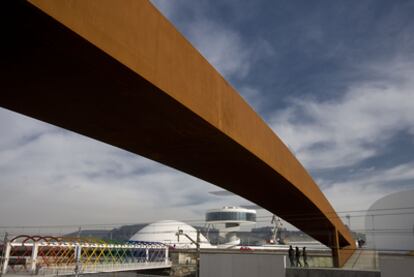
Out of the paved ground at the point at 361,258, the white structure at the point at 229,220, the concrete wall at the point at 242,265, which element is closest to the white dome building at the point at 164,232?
the white structure at the point at 229,220

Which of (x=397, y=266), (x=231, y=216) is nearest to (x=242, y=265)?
(x=397, y=266)

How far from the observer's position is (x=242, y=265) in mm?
22422

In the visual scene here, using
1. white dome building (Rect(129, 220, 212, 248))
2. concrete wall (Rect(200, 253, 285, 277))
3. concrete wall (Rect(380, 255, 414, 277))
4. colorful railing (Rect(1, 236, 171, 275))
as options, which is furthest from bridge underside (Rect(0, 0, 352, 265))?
white dome building (Rect(129, 220, 212, 248))

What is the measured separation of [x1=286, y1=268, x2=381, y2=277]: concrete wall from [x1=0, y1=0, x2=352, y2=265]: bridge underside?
8846mm

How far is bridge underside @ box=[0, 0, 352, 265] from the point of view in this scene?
198 inches

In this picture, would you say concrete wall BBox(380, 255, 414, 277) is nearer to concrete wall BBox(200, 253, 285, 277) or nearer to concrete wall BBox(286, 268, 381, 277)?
concrete wall BBox(286, 268, 381, 277)

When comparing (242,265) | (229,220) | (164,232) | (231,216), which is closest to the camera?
(242,265)

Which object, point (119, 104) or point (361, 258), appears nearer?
point (119, 104)

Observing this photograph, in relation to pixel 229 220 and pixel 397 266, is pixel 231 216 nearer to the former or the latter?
pixel 229 220

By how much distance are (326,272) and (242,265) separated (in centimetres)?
512

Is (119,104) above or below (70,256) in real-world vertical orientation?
above

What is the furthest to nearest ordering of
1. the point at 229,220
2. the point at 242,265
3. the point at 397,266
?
the point at 229,220
the point at 242,265
the point at 397,266

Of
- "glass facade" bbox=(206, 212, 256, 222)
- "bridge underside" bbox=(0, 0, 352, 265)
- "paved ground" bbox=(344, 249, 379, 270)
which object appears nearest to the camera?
"bridge underside" bbox=(0, 0, 352, 265)

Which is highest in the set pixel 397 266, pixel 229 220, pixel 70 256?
pixel 229 220
